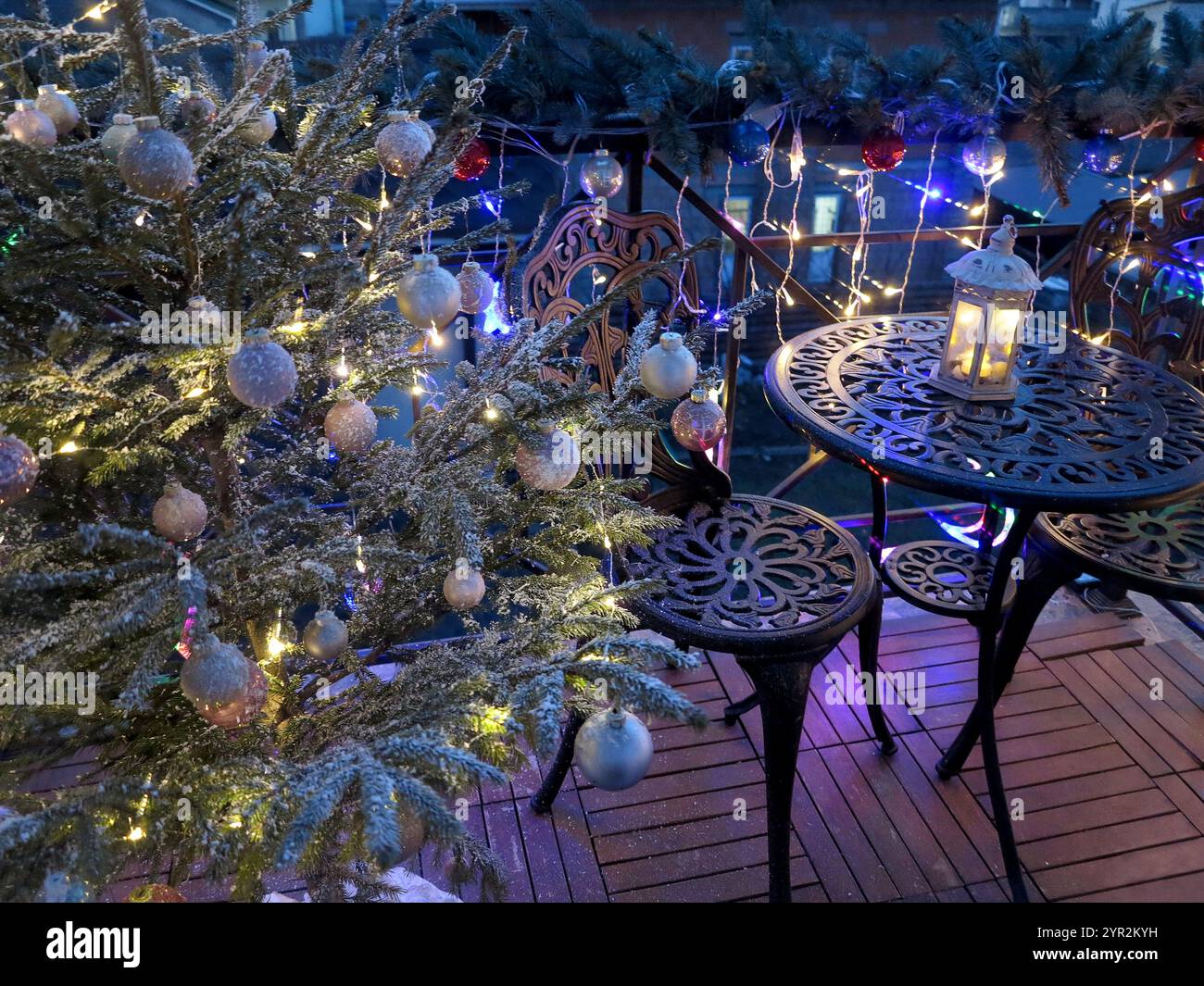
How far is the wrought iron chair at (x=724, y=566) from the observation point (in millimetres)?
1604

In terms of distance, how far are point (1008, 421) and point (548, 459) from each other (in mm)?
1066

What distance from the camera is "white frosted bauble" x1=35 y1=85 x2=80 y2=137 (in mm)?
1052

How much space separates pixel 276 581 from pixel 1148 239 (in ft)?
8.62

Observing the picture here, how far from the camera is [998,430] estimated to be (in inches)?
67.0

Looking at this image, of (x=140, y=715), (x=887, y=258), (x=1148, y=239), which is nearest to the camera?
(x=140, y=715)

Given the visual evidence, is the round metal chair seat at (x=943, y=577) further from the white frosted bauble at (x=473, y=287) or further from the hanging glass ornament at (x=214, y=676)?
the hanging glass ornament at (x=214, y=676)

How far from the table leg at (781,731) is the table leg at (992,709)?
511 millimetres

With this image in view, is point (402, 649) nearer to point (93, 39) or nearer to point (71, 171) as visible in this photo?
point (71, 171)

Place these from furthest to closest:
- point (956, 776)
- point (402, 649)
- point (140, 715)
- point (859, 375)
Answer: point (956, 776)
point (859, 375)
point (402, 649)
point (140, 715)
